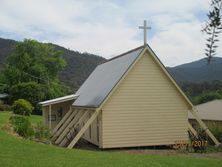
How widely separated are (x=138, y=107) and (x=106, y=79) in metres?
3.54

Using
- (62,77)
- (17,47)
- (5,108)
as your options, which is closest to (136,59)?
(5,108)

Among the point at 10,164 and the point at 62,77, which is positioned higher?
the point at 62,77

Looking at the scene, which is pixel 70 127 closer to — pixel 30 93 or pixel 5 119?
pixel 5 119

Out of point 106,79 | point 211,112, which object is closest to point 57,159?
point 106,79

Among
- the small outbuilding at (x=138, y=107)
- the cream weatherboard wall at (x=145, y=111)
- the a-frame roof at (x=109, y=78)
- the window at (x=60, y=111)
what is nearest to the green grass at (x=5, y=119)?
the window at (x=60, y=111)

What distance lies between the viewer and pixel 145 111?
2317cm

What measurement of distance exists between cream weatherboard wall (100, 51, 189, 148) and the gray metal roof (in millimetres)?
441

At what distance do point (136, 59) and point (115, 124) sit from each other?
3809 millimetres

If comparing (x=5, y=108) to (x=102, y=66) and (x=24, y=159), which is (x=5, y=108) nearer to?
(x=102, y=66)

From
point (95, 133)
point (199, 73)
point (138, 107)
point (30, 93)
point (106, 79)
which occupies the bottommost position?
point (95, 133)

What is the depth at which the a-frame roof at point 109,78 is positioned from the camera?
22.7m

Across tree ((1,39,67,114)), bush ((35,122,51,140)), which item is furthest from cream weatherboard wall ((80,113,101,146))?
tree ((1,39,67,114))

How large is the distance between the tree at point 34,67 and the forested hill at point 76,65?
29.3ft

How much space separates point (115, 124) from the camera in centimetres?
2244
